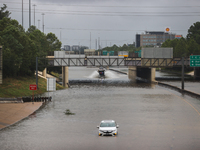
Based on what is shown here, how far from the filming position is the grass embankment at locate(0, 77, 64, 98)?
6805 cm

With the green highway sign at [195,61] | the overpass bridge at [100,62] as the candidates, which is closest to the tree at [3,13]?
the overpass bridge at [100,62]

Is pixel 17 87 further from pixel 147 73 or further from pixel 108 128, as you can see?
pixel 147 73

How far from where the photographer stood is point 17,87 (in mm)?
75000

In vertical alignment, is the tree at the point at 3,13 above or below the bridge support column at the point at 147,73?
above

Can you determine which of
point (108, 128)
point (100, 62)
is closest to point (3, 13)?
point (100, 62)

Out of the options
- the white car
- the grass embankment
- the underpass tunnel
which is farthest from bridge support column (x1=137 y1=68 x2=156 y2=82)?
the white car

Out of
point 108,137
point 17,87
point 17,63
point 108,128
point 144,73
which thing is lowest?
point 108,137

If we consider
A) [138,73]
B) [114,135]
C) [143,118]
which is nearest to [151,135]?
[114,135]

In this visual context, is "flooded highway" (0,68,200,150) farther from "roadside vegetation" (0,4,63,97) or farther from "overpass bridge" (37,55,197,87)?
"overpass bridge" (37,55,197,87)

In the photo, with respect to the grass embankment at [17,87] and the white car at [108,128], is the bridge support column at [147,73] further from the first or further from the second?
the white car at [108,128]

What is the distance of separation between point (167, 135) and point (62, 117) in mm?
17107

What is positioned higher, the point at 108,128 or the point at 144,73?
the point at 144,73

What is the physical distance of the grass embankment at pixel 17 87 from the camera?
223 feet

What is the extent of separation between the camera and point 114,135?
31.4 m
